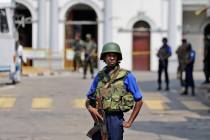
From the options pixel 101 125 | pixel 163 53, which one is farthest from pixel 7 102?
pixel 101 125

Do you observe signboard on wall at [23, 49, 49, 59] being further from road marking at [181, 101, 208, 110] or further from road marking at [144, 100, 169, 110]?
road marking at [181, 101, 208, 110]

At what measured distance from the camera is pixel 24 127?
14977 mm

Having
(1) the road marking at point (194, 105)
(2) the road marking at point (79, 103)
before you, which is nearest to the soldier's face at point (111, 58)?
(2) the road marking at point (79, 103)

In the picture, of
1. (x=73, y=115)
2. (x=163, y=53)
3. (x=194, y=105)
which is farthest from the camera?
(x=163, y=53)

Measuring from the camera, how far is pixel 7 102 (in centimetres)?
2038

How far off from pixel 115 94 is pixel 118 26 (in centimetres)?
3343

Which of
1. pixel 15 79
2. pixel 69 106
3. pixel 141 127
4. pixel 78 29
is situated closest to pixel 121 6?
pixel 78 29

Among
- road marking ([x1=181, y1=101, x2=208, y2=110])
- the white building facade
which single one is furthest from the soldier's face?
the white building facade

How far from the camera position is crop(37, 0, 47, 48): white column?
40562mm

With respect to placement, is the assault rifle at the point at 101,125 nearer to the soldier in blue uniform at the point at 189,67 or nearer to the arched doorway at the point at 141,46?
the soldier in blue uniform at the point at 189,67

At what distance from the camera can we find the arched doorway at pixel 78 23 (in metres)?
41.5

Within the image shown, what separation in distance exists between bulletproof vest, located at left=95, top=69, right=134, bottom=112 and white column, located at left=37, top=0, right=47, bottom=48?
1288 inches

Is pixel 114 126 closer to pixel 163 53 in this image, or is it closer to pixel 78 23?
pixel 163 53

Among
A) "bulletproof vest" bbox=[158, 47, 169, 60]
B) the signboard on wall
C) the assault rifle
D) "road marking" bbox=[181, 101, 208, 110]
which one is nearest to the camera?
the assault rifle
